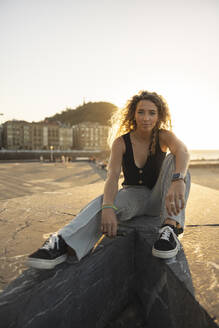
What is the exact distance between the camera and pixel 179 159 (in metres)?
1.49

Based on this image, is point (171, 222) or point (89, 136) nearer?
point (171, 222)

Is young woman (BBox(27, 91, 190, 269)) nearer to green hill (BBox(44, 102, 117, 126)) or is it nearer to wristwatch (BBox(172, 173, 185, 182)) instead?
wristwatch (BBox(172, 173, 185, 182))

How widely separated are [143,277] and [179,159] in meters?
0.86

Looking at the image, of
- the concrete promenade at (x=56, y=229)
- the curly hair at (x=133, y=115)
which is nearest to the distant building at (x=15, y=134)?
the concrete promenade at (x=56, y=229)

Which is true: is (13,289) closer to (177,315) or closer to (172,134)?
(177,315)

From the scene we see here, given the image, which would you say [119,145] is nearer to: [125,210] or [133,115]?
[133,115]

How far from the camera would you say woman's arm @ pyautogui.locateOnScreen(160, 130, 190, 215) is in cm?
129

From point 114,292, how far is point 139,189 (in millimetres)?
754

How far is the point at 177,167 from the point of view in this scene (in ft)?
4.81

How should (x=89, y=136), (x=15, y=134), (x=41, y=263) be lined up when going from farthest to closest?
(x=89, y=136) < (x=15, y=134) < (x=41, y=263)

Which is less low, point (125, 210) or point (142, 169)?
point (142, 169)

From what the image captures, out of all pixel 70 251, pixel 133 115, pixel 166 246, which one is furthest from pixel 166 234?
Result: pixel 133 115

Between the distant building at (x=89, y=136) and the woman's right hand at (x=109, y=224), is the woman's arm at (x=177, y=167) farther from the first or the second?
the distant building at (x=89, y=136)

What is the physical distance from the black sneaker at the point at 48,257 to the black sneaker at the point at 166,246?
523mm
